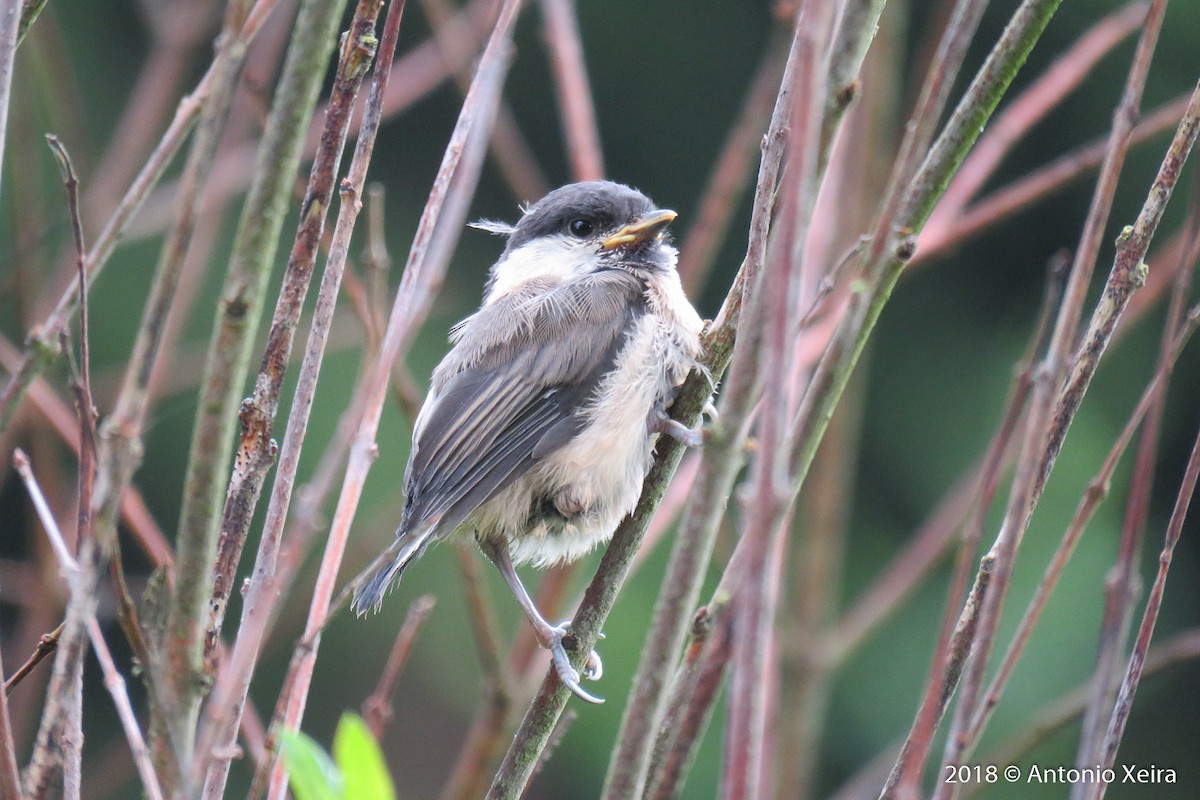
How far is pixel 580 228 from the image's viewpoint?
142 inches

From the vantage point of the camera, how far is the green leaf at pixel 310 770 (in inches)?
53.4

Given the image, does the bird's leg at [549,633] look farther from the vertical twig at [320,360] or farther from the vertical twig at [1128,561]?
the vertical twig at [1128,561]

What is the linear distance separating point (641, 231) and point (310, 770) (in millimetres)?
2249

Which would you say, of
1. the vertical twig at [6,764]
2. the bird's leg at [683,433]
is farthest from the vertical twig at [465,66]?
the vertical twig at [6,764]

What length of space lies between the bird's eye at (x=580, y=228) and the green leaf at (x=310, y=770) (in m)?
2.39

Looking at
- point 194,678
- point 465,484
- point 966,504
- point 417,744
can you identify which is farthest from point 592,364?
point 417,744

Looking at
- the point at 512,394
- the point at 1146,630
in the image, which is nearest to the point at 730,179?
the point at 512,394

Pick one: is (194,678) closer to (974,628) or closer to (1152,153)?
(974,628)

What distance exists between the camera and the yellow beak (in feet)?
11.0

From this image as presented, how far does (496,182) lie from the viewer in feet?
24.6

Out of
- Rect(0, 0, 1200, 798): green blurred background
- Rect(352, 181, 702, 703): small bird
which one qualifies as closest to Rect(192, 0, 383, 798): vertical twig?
Rect(352, 181, 702, 703): small bird

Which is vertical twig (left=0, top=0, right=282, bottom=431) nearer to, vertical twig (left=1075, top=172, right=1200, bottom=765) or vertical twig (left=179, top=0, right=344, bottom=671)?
vertical twig (left=179, top=0, right=344, bottom=671)

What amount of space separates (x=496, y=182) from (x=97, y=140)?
2374 millimetres

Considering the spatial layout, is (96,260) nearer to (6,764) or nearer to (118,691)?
(118,691)
